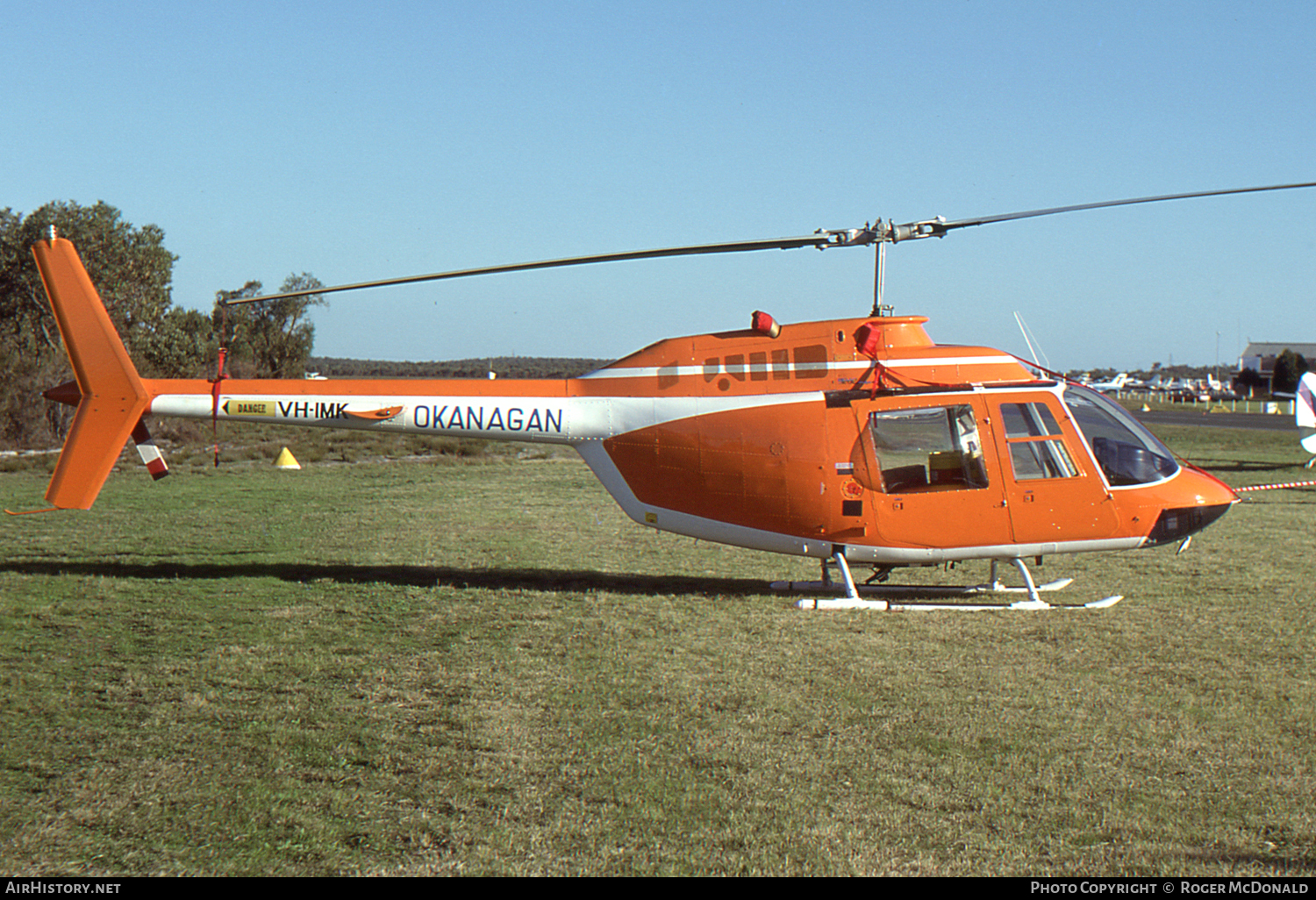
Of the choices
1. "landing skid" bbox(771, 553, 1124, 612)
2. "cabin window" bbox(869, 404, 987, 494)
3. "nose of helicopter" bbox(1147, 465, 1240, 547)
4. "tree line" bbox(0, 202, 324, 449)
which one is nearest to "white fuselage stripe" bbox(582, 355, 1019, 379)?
"cabin window" bbox(869, 404, 987, 494)

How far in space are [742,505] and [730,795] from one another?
4855mm

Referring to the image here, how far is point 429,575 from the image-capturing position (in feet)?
38.5

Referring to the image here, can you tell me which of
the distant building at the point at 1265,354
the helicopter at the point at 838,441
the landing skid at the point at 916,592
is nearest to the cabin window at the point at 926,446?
the helicopter at the point at 838,441

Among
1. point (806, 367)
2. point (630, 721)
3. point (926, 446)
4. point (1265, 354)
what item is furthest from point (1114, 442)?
point (1265, 354)

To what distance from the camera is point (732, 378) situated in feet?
33.1

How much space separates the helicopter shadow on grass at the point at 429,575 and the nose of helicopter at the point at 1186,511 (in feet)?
13.6

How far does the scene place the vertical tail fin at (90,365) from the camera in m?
10.3

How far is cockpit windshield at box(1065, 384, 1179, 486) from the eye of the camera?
9.79 meters

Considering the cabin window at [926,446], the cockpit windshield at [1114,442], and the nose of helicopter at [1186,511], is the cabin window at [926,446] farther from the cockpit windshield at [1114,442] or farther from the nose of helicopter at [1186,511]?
the nose of helicopter at [1186,511]

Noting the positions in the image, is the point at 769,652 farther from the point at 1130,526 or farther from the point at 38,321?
the point at 38,321

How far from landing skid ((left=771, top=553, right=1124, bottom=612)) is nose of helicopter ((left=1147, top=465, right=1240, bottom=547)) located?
0.85m

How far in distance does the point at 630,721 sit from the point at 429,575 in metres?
5.74

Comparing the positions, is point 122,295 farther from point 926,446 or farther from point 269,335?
point 926,446
